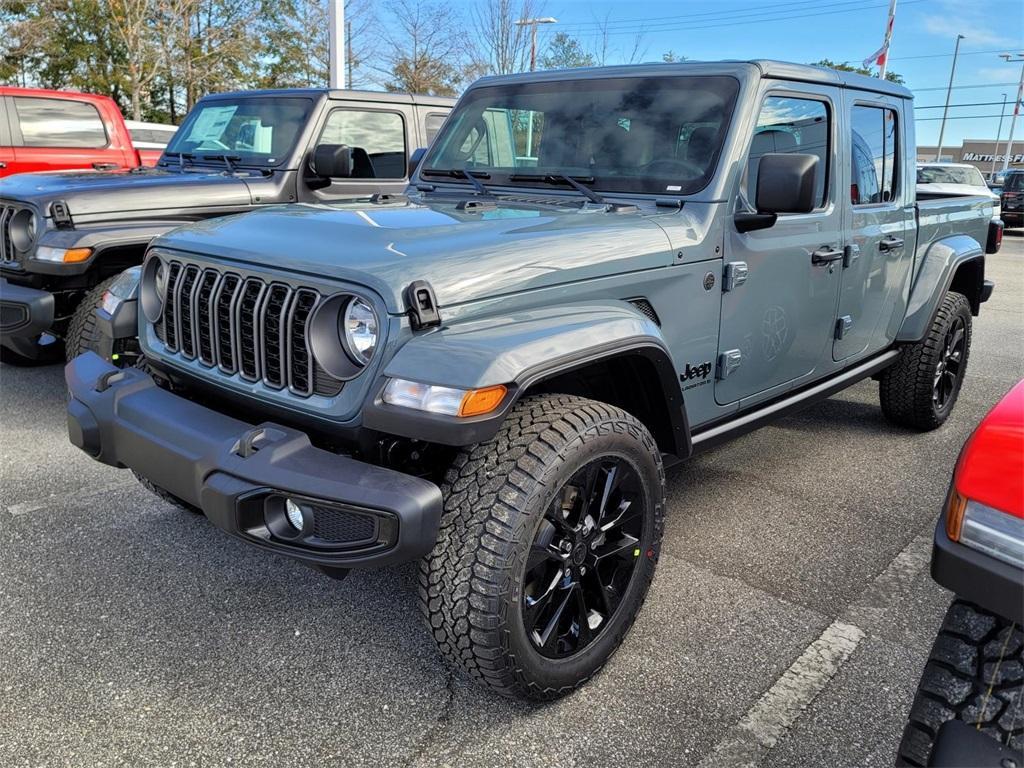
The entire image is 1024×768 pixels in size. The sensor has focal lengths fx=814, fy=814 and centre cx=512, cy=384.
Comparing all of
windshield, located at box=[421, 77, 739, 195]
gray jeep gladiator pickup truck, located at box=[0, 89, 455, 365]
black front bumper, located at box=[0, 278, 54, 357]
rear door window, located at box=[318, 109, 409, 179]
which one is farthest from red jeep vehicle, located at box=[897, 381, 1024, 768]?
rear door window, located at box=[318, 109, 409, 179]

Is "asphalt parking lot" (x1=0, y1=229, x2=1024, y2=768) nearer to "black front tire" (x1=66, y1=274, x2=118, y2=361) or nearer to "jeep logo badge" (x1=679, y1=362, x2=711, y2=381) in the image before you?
"black front tire" (x1=66, y1=274, x2=118, y2=361)

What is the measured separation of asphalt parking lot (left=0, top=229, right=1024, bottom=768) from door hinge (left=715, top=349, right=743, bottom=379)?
2.48ft

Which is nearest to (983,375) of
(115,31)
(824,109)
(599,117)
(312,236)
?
(824,109)

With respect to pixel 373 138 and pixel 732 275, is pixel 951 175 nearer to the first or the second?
pixel 373 138

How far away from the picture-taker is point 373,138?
233 inches

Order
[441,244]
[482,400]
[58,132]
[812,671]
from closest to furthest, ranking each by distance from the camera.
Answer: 1. [482,400]
2. [441,244]
3. [812,671]
4. [58,132]

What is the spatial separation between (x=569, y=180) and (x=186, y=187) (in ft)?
9.79

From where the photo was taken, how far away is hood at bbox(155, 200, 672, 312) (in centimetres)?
219

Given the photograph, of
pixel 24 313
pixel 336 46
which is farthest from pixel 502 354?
pixel 336 46

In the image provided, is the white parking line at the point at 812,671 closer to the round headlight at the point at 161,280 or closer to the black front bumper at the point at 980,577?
the black front bumper at the point at 980,577

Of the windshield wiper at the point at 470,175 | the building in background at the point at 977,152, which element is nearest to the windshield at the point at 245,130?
the windshield wiper at the point at 470,175

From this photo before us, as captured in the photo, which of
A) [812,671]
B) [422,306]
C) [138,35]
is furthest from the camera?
[138,35]

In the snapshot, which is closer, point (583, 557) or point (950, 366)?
point (583, 557)

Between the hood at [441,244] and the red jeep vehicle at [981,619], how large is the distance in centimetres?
119
